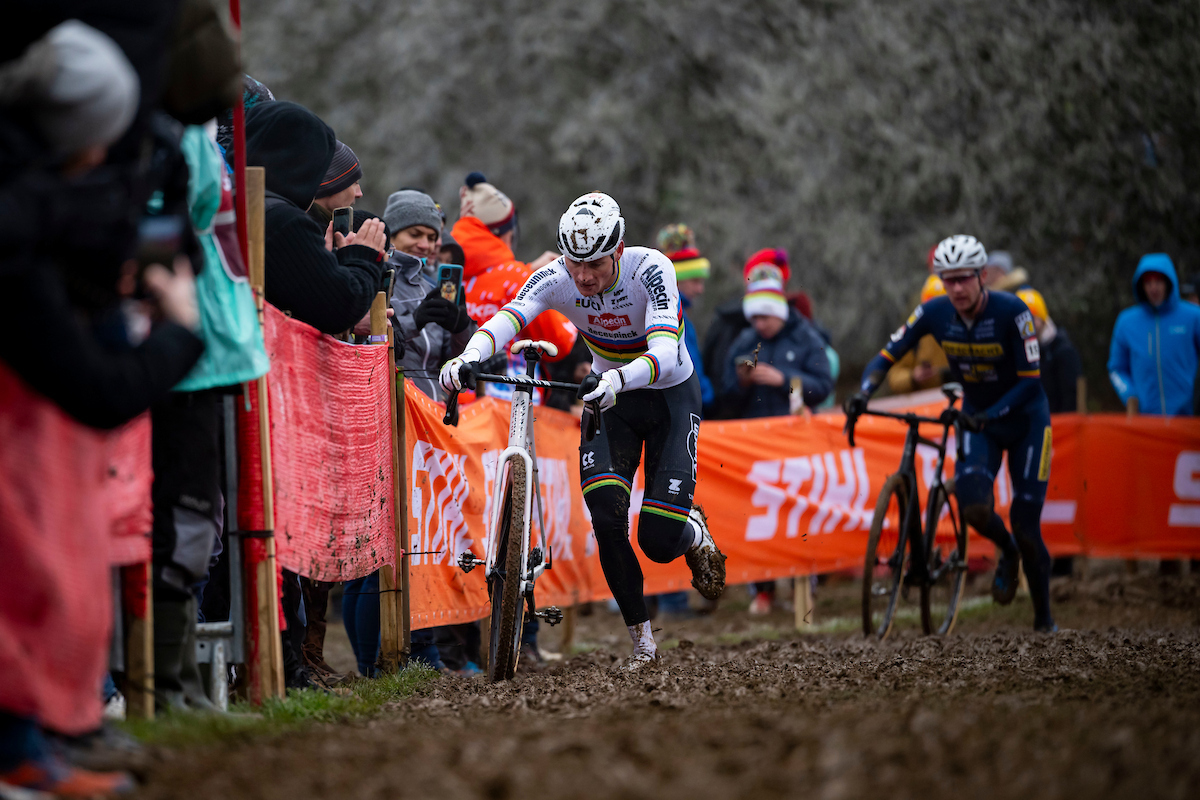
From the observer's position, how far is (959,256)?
9.77 meters

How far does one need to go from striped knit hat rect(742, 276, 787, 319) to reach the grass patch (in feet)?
22.1

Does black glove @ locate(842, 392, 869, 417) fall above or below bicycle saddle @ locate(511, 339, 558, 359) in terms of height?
below

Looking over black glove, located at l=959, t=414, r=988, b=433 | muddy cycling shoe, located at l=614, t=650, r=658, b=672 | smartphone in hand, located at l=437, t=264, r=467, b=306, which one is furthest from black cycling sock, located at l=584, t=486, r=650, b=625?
black glove, located at l=959, t=414, r=988, b=433

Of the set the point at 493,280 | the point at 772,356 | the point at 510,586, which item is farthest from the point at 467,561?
the point at 772,356

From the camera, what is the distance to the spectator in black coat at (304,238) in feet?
19.3

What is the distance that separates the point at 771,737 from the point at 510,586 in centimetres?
283

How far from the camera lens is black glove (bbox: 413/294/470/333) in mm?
7500

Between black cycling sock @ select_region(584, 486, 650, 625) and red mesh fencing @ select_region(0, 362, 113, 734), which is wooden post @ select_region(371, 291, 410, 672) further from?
red mesh fencing @ select_region(0, 362, 113, 734)

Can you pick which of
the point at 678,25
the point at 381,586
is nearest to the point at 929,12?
the point at 678,25

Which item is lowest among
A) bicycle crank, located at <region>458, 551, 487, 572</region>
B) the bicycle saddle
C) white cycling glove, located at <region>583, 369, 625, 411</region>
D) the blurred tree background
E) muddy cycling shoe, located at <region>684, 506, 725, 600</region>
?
muddy cycling shoe, located at <region>684, 506, 725, 600</region>

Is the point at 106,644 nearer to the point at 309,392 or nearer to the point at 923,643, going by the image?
the point at 309,392

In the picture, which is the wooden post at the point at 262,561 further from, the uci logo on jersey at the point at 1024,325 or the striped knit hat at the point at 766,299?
the striped knit hat at the point at 766,299

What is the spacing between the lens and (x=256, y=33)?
31.4 meters

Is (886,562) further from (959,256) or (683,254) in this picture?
(683,254)
